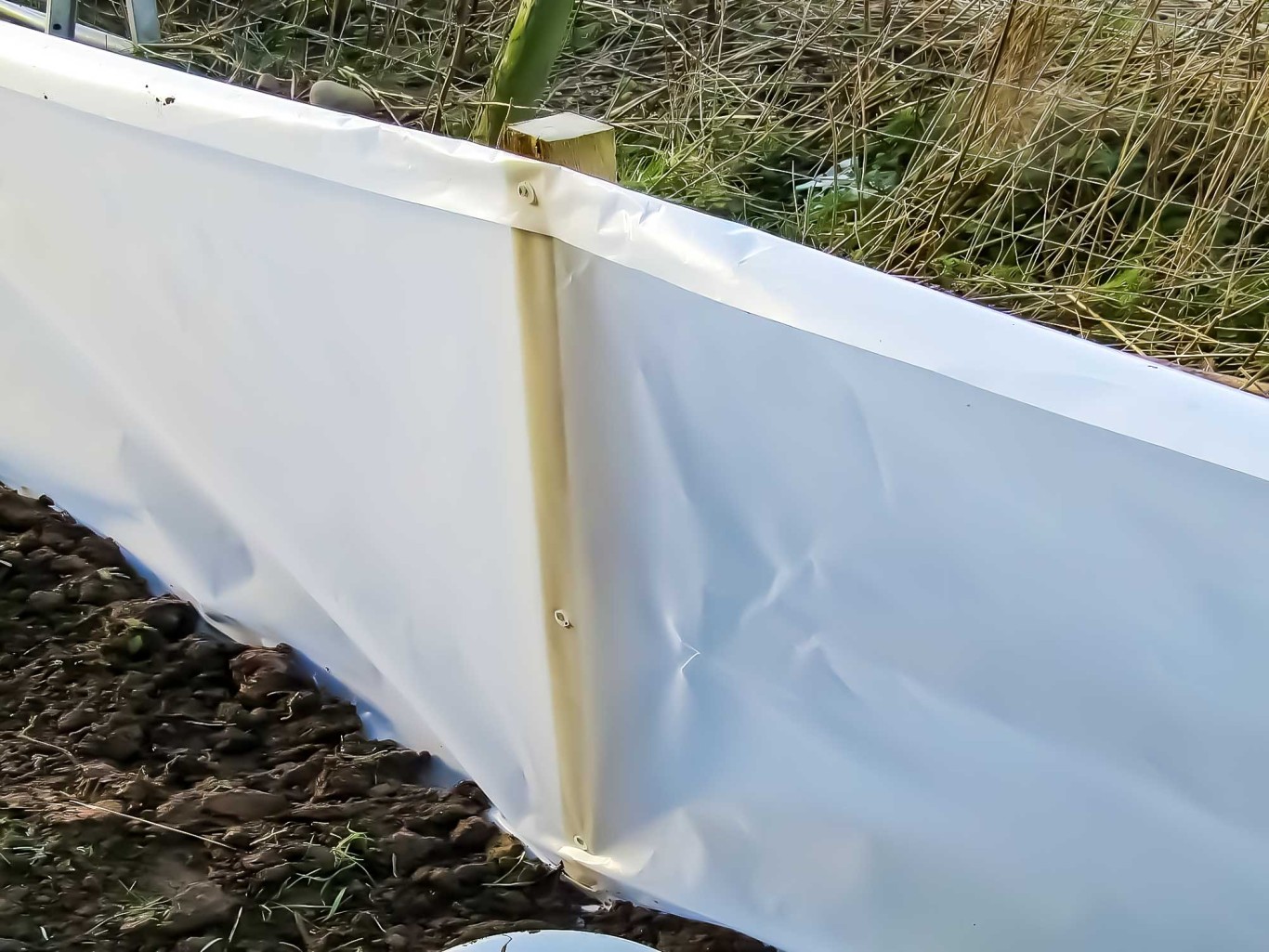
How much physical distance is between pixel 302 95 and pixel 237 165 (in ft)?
4.05

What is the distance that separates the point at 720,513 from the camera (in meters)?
0.87

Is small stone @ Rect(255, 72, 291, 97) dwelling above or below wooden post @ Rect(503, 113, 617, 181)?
below

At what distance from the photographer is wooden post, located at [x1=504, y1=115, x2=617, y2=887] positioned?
0.85 metres

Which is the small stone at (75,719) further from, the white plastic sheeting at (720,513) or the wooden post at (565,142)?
the wooden post at (565,142)

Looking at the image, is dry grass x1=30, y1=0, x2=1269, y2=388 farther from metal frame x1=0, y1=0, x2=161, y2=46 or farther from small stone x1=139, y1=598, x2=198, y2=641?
small stone x1=139, y1=598, x2=198, y2=641

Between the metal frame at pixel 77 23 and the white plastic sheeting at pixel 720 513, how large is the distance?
1.46ft

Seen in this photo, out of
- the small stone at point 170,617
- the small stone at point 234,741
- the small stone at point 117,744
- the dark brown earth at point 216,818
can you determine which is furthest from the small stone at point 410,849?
the small stone at point 170,617

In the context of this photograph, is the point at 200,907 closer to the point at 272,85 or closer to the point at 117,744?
the point at 117,744

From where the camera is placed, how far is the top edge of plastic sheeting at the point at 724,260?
63 cm

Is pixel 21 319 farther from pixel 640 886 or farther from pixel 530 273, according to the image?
pixel 640 886

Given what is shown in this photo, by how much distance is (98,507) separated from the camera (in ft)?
4.92

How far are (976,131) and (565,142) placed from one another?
1.22 m

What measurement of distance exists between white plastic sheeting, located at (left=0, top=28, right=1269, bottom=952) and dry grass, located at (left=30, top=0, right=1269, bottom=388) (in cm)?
80

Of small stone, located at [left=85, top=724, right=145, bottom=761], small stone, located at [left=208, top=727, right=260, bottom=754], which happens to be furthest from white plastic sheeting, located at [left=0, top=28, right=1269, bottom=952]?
small stone, located at [left=85, top=724, right=145, bottom=761]
